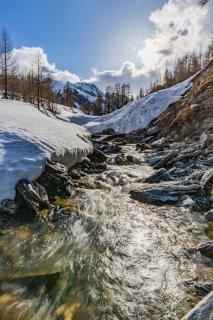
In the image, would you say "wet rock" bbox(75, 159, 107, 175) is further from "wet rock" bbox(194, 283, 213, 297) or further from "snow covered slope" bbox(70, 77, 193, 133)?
"snow covered slope" bbox(70, 77, 193, 133)

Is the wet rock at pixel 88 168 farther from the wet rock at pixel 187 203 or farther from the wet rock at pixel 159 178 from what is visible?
the wet rock at pixel 187 203

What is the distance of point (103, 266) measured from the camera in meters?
5.94

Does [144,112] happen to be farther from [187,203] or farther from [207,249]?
[207,249]

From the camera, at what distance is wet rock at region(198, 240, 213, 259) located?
6091 millimetres

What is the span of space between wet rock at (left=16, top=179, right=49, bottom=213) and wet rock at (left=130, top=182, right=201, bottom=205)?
379cm

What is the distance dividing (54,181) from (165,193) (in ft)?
14.9

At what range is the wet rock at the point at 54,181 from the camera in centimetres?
1019

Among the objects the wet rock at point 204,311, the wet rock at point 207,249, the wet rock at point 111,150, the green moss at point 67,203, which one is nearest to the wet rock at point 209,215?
the wet rock at point 207,249

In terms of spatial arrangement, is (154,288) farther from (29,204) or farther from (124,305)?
(29,204)

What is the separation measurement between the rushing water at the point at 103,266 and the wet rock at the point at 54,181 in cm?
147

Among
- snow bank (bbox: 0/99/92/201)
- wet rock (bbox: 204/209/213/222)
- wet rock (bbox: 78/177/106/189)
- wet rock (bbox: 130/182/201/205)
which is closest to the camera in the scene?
wet rock (bbox: 204/209/213/222)

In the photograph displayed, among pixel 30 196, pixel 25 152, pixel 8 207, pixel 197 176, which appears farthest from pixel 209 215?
pixel 25 152

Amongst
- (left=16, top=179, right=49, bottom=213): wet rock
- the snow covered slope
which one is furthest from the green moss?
the snow covered slope

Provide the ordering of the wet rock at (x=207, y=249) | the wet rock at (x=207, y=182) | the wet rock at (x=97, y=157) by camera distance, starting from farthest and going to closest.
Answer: the wet rock at (x=97, y=157) < the wet rock at (x=207, y=182) < the wet rock at (x=207, y=249)
